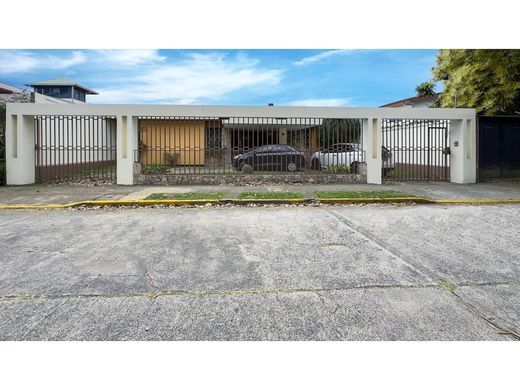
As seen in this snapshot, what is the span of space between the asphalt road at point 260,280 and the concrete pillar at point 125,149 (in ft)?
18.5

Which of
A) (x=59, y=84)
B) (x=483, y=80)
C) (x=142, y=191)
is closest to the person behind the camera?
(x=142, y=191)

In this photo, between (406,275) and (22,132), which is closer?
(406,275)

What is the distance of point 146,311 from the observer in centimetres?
296

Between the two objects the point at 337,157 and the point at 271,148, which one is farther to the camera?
the point at 271,148

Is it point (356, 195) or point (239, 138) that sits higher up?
point (239, 138)

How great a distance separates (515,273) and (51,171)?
46.4 feet

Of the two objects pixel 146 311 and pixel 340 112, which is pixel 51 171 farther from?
pixel 146 311

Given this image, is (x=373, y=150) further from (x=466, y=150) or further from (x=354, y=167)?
(x=466, y=150)

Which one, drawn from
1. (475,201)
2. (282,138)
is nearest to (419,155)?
(475,201)

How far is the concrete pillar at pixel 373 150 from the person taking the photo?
492 inches

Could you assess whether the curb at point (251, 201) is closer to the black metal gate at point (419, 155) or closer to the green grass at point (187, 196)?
the green grass at point (187, 196)

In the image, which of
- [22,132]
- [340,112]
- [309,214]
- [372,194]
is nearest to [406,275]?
[309,214]

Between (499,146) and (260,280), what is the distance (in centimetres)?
1330

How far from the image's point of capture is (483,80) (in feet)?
42.1
